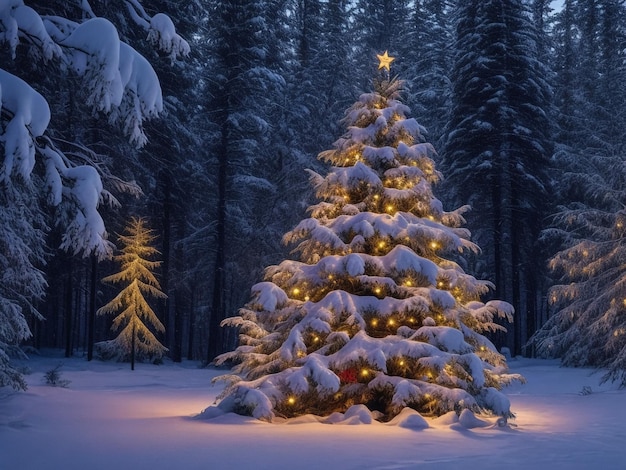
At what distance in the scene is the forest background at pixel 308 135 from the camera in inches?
1043

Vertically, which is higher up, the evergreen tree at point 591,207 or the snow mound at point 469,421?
the evergreen tree at point 591,207

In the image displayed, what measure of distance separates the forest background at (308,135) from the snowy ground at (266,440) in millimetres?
13050

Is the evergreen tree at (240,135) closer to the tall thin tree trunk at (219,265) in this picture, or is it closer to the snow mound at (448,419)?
the tall thin tree trunk at (219,265)

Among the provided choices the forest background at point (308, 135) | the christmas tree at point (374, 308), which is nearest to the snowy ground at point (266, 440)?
the christmas tree at point (374, 308)

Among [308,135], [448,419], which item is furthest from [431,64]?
[448,419]

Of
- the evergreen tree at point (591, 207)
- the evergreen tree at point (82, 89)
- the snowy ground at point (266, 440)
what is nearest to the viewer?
the evergreen tree at point (82, 89)

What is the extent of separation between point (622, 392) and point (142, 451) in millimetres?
11376

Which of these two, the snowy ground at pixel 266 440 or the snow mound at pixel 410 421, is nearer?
the snowy ground at pixel 266 440

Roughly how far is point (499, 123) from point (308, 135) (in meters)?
9.41

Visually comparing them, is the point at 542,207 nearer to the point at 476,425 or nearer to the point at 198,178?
the point at 198,178

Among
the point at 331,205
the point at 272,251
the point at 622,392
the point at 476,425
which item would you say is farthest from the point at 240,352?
the point at 272,251

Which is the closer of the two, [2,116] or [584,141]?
[2,116]

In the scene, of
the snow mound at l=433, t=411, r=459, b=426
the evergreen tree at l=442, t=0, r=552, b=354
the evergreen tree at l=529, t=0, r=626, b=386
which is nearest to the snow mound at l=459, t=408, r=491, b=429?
the snow mound at l=433, t=411, r=459, b=426

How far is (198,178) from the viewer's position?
29844 millimetres
